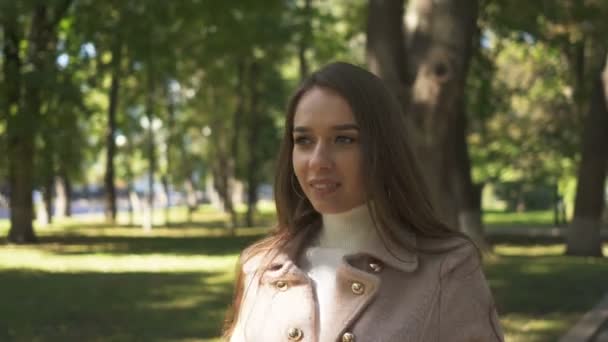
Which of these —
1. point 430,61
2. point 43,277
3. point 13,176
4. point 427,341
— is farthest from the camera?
point 13,176

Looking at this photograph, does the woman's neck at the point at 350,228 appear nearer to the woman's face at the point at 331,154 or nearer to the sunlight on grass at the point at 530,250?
the woman's face at the point at 331,154

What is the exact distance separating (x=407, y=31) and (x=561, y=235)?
19.9 meters

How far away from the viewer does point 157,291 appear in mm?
13094

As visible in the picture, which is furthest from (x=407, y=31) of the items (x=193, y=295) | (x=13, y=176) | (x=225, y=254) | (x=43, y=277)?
(x=13, y=176)

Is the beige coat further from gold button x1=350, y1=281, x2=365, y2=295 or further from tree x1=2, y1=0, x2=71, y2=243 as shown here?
tree x1=2, y1=0, x2=71, y2=243

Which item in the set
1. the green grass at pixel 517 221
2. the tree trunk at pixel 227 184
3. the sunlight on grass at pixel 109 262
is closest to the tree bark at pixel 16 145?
the sunlight on grass at pixel 109 262

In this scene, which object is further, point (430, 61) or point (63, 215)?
point (63, 215)

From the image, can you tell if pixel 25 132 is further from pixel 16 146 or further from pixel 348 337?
pixel 348 337

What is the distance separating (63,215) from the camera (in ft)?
153

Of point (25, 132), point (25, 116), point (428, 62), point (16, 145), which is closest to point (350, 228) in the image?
point (428, 62)

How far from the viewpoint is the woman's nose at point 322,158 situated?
7.05ft

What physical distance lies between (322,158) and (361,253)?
0.22 m

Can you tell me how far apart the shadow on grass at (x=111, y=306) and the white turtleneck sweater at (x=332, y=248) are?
710 cm

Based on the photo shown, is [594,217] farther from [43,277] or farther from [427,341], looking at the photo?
[427,341]
